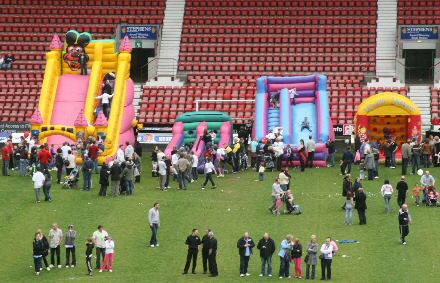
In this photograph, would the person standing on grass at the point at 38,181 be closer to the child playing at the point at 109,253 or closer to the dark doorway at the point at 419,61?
the child playing at the point at 109,253

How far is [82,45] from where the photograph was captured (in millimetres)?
54938

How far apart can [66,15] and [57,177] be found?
21.2m

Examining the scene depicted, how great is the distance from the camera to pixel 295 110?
177ft

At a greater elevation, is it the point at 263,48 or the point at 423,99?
→ the point at 263,48

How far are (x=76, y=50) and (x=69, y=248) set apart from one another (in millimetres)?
18624

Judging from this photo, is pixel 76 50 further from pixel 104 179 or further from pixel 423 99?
pixel 423 99

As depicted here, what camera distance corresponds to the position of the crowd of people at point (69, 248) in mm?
37000

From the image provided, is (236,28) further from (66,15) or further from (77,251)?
(77,251)

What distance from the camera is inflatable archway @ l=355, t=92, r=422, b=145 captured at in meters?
51.9

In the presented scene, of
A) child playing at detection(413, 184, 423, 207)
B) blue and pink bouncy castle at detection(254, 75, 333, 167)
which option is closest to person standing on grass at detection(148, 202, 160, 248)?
→ child playing at detection(413, 184, 423, 207)

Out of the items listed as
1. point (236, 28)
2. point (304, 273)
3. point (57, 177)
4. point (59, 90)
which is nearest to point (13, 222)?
point (57, 177)

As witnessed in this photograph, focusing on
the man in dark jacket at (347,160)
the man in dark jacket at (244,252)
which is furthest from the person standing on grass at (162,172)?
the man in dark jacket at (244,252)

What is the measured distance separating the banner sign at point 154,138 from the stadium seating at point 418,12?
14900 mm

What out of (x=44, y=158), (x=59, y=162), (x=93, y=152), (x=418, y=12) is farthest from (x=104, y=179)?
(x=418, y=12)
